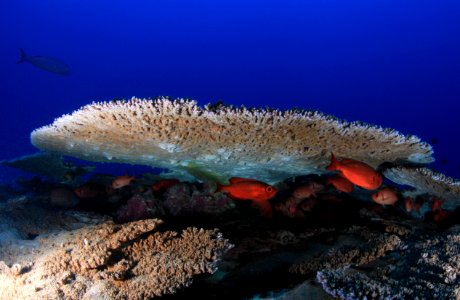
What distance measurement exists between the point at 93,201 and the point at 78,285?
4604mm

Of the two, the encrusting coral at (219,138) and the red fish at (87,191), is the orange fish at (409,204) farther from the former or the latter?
the red fish at (87,191)

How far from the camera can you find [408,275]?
2648 millimetres

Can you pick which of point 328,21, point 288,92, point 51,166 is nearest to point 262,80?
point 288,92

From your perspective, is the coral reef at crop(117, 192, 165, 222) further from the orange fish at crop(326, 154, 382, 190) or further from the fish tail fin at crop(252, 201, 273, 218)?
the orange fish at crop(326, 154, 382, 190)

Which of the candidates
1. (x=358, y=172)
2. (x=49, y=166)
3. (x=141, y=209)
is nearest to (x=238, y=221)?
(x=141, y=209)

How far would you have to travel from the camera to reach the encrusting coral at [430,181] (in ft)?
Answer: 14.2

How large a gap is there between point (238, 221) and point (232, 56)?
125 metres

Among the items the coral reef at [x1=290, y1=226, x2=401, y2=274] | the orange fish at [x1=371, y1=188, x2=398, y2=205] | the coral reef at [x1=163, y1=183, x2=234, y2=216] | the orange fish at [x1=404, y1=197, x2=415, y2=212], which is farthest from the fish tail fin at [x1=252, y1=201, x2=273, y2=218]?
the orange fish at [x1=404, y1=197, x2=415, y2=212]

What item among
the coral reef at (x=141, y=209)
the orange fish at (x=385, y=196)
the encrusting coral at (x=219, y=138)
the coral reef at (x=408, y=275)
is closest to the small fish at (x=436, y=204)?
the orange fish at (x=385, y=196)

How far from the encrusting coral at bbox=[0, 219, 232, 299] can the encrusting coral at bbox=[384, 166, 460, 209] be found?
325 centimetres

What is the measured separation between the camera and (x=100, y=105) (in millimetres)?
3152

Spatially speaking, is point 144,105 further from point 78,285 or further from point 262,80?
point 262,80

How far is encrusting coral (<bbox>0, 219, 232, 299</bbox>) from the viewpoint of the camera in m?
2.69

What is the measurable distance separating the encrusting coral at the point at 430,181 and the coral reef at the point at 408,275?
1115 mm
